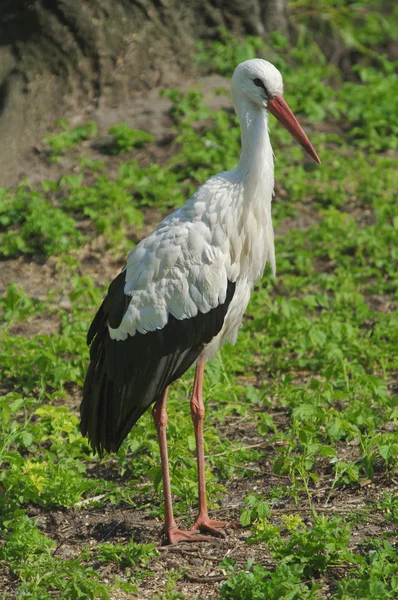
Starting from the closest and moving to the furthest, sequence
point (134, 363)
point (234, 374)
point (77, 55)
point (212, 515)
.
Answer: point (134, 363) < point (212, 515) < point (234, 374) < point (77, 55)

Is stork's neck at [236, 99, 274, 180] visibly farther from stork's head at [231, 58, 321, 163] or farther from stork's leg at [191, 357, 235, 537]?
stork's leg at [191, 357, 235, 537]

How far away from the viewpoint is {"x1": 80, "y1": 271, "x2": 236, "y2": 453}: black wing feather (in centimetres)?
428

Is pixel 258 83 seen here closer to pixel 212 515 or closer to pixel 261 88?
pixel 261 88

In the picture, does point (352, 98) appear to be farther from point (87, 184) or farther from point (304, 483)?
point (304, 483)

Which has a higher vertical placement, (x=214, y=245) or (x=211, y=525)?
(x=214, y=245)

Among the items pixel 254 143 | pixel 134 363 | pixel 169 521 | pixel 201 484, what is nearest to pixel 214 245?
pixel 254 143

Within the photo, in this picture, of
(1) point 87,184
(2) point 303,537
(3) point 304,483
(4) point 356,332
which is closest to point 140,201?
(1) point 87,184

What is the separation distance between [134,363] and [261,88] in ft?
4.63

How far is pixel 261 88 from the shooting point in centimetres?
Answer: 435

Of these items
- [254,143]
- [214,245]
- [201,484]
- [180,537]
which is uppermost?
[254,143]

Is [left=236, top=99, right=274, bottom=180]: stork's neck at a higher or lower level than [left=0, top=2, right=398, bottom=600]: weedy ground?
higher

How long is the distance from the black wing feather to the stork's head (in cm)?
84

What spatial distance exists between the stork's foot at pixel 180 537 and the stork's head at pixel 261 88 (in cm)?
181

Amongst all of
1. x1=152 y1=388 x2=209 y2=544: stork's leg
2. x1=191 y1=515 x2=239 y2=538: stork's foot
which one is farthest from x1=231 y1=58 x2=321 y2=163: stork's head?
x1=191 y1=515 x2=239 y2=538: stork's foot
